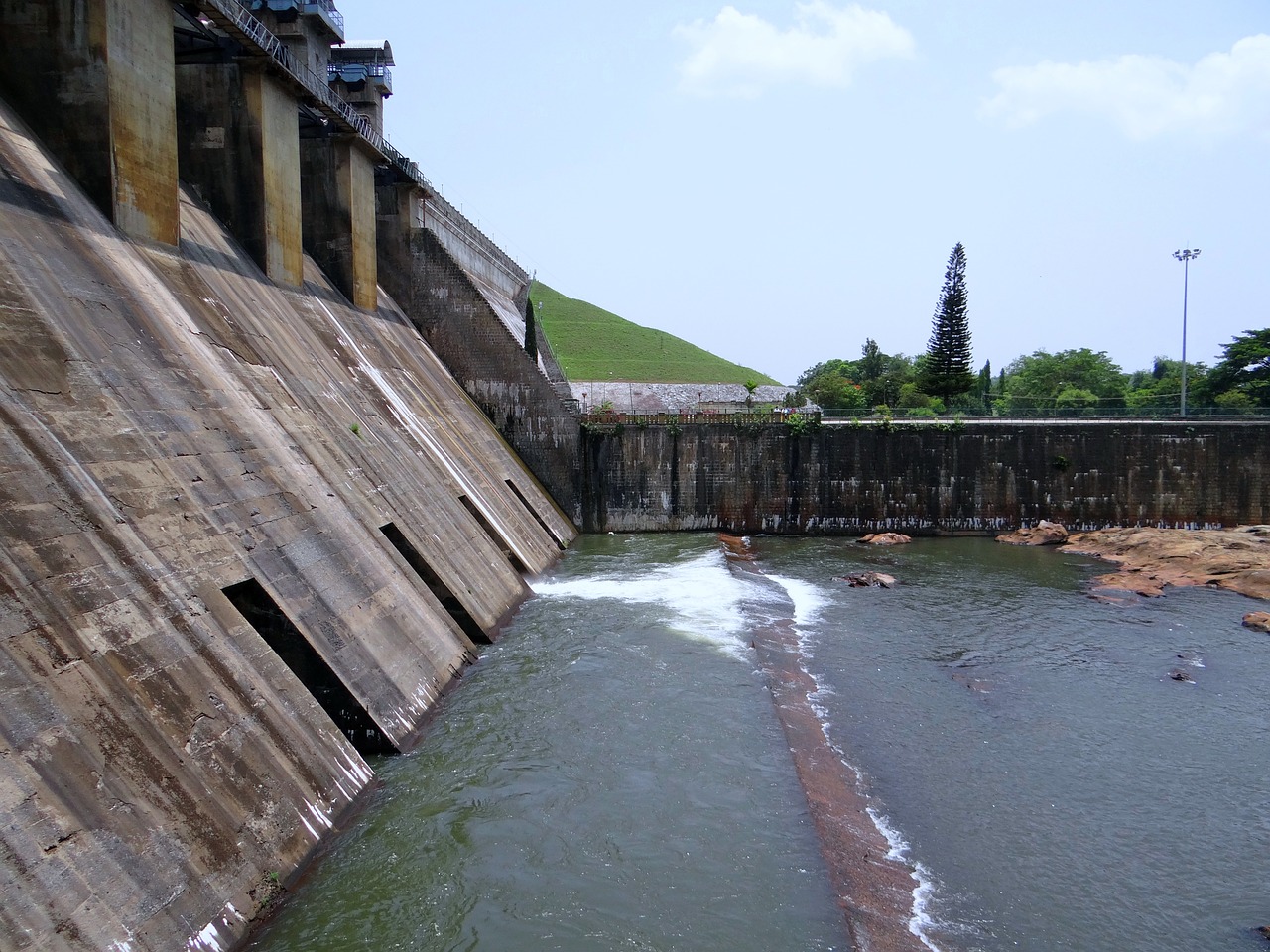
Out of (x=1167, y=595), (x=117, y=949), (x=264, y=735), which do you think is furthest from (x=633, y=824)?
(x=1167, y=595)

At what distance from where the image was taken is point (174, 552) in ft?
27.9

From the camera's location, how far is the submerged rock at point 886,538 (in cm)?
2989

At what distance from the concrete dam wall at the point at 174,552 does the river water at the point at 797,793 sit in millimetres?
949

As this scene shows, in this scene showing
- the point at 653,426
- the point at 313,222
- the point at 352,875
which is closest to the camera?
the point at 352,875

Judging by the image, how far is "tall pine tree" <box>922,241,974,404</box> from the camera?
45438 mm

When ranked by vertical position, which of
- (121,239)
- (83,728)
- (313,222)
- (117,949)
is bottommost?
(117,949)

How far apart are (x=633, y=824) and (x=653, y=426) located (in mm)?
22207

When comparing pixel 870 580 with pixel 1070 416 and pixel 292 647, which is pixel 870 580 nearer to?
pixel 292 647

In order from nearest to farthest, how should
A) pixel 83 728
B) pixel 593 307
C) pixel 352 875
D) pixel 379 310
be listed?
1. pixel 83 728
2. pixel 352 875
3. pixel 379 310
4. pixel 593 307

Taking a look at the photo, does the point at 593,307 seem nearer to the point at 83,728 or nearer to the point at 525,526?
the point at 525,526

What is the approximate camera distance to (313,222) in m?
24.3

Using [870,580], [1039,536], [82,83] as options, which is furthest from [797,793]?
[1039,536]

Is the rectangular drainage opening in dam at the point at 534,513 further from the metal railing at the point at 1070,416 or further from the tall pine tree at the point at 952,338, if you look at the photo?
the tall pine tree at the point at 952,338

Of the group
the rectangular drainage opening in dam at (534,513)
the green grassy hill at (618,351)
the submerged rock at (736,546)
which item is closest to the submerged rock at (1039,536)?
the submerged rock at (736,546)
